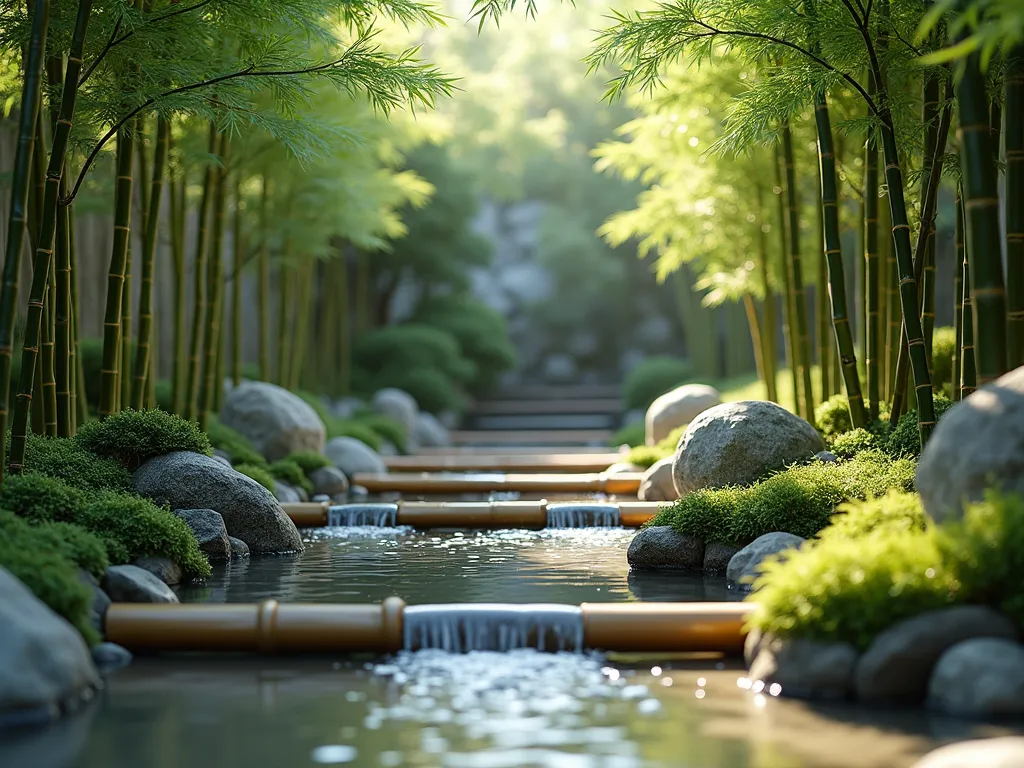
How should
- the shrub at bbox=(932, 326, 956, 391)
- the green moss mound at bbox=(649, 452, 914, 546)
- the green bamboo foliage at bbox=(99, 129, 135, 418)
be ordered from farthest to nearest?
the shrub at bbox=(932, 326, 956, 391) → the green bamboo foliage at bbox=(99, 129, 135, 418) → the green moss mound at bbox=(649, 452, 914, 546)

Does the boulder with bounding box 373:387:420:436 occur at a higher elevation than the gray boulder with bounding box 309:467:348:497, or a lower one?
higher

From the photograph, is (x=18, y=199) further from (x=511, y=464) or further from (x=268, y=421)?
(x=511, y=464)

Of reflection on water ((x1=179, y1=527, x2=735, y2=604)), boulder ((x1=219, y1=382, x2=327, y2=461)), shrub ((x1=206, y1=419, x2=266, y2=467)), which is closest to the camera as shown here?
reflection on water ((x1=179, y1=527, x2=735, y2=604))

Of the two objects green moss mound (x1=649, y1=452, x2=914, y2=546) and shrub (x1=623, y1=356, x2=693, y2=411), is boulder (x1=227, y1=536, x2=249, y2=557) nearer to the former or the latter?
green moss mound (x1=649, y1=452, x2=914, y2=546)

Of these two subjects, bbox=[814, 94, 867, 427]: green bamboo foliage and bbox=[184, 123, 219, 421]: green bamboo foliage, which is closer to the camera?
bbox=[814, 94, 867, 427]: green bamboo foliage

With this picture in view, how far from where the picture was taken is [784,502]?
20.9 ft

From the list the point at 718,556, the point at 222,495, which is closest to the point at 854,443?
the point at 718,556

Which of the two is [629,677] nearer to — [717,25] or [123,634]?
→ [123,634]

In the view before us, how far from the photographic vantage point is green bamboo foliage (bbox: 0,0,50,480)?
529 centimetres

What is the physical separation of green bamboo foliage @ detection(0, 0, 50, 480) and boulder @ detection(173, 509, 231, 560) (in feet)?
4.98

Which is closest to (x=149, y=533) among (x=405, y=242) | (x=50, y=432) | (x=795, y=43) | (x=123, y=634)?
(x=123, y=634)

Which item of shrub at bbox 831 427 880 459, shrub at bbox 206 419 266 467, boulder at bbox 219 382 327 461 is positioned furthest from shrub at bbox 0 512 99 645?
boulder at bbox 219 382 327 461

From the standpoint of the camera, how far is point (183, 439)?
7297 millimetres

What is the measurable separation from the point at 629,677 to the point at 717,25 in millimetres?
4344
